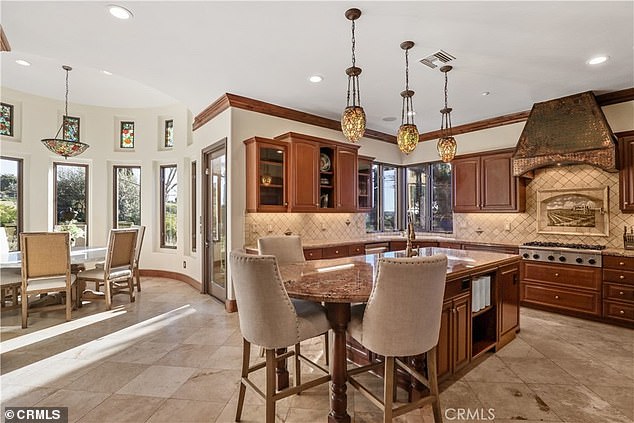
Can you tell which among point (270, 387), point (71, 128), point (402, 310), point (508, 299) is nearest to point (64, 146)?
point (71, 128)

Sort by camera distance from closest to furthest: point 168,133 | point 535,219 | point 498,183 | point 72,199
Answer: point 535,219 → point 498,183 → point 72,199 → point 168,133

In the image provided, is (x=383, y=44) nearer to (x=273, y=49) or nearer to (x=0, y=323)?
(x=273, y=49)

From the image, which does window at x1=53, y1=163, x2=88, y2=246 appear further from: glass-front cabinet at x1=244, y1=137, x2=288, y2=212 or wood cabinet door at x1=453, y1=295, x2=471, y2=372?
wood cabinet door at x1=453, y1=295, x2=471, y2=372

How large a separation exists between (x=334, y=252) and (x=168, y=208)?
→ 3.86 meters

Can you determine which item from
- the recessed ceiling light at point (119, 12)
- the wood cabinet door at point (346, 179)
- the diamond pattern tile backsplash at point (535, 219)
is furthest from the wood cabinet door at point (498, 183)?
the recessed ceiling light at point (119, 12)

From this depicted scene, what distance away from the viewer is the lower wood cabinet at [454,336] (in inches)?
91.2

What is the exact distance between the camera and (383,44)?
296 centimetres

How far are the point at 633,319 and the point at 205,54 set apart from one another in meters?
5.58

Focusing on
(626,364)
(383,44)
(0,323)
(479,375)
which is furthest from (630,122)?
(0,323)

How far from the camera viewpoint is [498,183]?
4898mm

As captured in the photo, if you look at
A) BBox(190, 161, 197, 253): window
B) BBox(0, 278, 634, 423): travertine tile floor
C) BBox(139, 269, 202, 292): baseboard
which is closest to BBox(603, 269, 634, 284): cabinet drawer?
BBox(0, 278, 634, 423): travertine tile floor

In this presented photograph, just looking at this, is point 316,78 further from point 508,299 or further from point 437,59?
point 508,299

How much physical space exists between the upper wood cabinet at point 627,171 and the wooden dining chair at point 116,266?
6.71 m

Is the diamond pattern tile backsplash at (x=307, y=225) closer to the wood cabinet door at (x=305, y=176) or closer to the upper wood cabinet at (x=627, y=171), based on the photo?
the wood cabinet door at (x=305, y=176)
